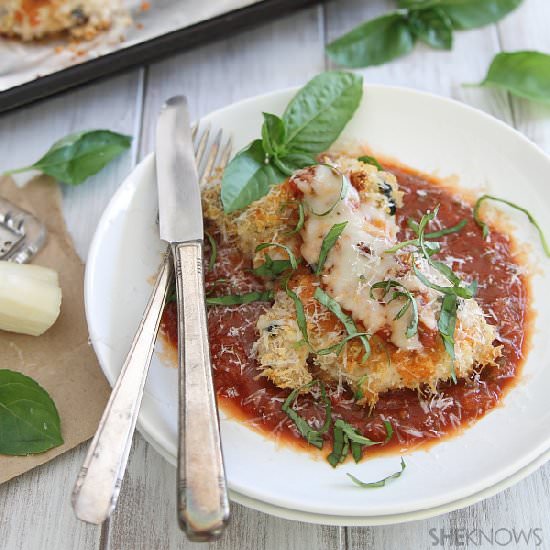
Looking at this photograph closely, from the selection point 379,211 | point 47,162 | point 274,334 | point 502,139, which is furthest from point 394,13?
point 274,334

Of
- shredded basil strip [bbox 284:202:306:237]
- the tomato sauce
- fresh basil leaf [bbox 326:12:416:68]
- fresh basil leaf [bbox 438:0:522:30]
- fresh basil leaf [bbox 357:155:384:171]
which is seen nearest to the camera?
the tomato sauce

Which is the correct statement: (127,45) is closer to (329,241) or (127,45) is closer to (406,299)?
(329,241)

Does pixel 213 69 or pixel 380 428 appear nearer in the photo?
pixel 380 428

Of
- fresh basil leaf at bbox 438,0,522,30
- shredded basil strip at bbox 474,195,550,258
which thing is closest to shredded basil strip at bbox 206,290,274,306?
shredded basil strip at bbox 474,195,550,258

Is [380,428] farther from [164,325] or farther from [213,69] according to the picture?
[213,69]

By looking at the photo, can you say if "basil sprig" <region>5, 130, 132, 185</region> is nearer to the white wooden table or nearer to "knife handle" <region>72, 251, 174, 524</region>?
the white wooden table

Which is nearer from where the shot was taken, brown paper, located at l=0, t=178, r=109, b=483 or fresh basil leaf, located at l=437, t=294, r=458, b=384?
fresh basil leaf, located at l=437, t=294, r=458, b=384
